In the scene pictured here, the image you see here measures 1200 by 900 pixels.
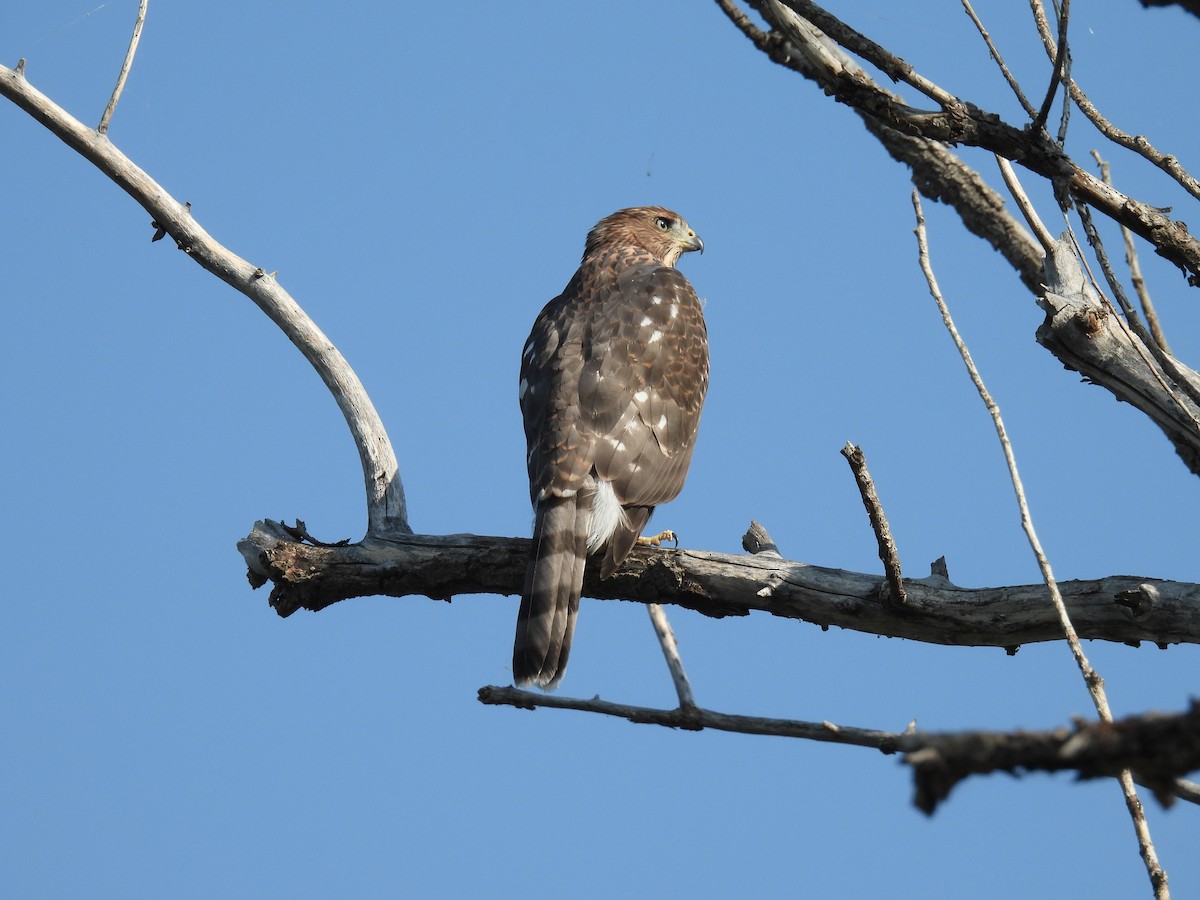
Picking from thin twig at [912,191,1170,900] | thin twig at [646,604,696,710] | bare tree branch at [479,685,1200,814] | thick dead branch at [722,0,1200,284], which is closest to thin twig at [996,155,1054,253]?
thick dead branch at [722,0,1200,284]

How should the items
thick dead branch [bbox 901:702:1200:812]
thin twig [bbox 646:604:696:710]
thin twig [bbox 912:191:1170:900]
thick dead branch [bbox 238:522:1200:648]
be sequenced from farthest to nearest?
1. thick dead branch [bbox 238:522:1200:648]
2. thin twig [bbox 646:604:696:710]
3. thin twig [bbox 912:191:1170:900]
4. thick dead branch [bbox 901:702:1200:812]

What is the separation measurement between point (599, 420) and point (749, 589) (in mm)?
1059

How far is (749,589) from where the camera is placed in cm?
393

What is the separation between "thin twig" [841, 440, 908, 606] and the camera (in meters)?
3.17

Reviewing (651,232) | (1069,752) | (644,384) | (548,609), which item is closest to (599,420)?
(644,384)

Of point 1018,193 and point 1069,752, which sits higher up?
point 1018,193

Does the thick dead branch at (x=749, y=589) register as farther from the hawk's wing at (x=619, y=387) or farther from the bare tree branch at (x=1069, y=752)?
the bare tree branch at (x=1069, y=752)

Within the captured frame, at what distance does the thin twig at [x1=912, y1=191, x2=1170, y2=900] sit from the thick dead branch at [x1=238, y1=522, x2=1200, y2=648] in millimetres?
973

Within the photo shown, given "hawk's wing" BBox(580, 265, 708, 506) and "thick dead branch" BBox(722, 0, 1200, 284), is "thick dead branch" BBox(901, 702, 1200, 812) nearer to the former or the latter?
"thick dead branch" BBox(722, 0, 1200, 284)

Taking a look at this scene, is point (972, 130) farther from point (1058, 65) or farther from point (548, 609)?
point (548, 609)

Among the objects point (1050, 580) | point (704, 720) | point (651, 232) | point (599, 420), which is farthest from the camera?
point (651, 232)

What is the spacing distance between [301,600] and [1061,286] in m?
2.77

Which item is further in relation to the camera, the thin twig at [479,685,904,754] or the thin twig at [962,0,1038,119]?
the thin twig at [962,0,1038,119]

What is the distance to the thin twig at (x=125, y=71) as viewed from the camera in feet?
12.8
